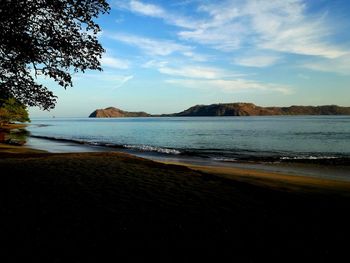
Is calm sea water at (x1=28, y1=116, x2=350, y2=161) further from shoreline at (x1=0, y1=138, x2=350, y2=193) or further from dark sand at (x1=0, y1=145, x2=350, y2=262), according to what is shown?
dark sand at (x1=0, y1=145, x2=350, y2=262)

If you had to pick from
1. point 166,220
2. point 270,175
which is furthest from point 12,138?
point 166,220

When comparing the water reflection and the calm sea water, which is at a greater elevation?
the water reflection

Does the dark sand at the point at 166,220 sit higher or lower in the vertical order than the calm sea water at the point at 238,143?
higher

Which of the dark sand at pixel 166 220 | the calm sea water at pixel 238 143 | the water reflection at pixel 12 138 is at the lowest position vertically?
the calm sea water at pixel 238 143

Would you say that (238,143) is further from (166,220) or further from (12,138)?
(166,220)

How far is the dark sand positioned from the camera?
316 inches

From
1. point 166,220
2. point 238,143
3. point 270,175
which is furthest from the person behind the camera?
point 238,143

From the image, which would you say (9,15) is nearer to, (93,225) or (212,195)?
(93,225)

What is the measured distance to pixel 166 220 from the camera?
34.1ft

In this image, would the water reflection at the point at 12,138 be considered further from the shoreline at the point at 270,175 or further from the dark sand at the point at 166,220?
the dark sand at the point at 166,220

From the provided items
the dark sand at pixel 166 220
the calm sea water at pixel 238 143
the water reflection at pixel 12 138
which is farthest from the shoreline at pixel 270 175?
the water reflection at pixel 12 138

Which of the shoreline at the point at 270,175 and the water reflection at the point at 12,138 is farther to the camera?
the water reflection at the point at 12,138

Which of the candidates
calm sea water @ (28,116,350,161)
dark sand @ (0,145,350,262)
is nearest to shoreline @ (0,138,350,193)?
dark sand @ (0,145,350,262)

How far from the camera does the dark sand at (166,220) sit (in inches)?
316
